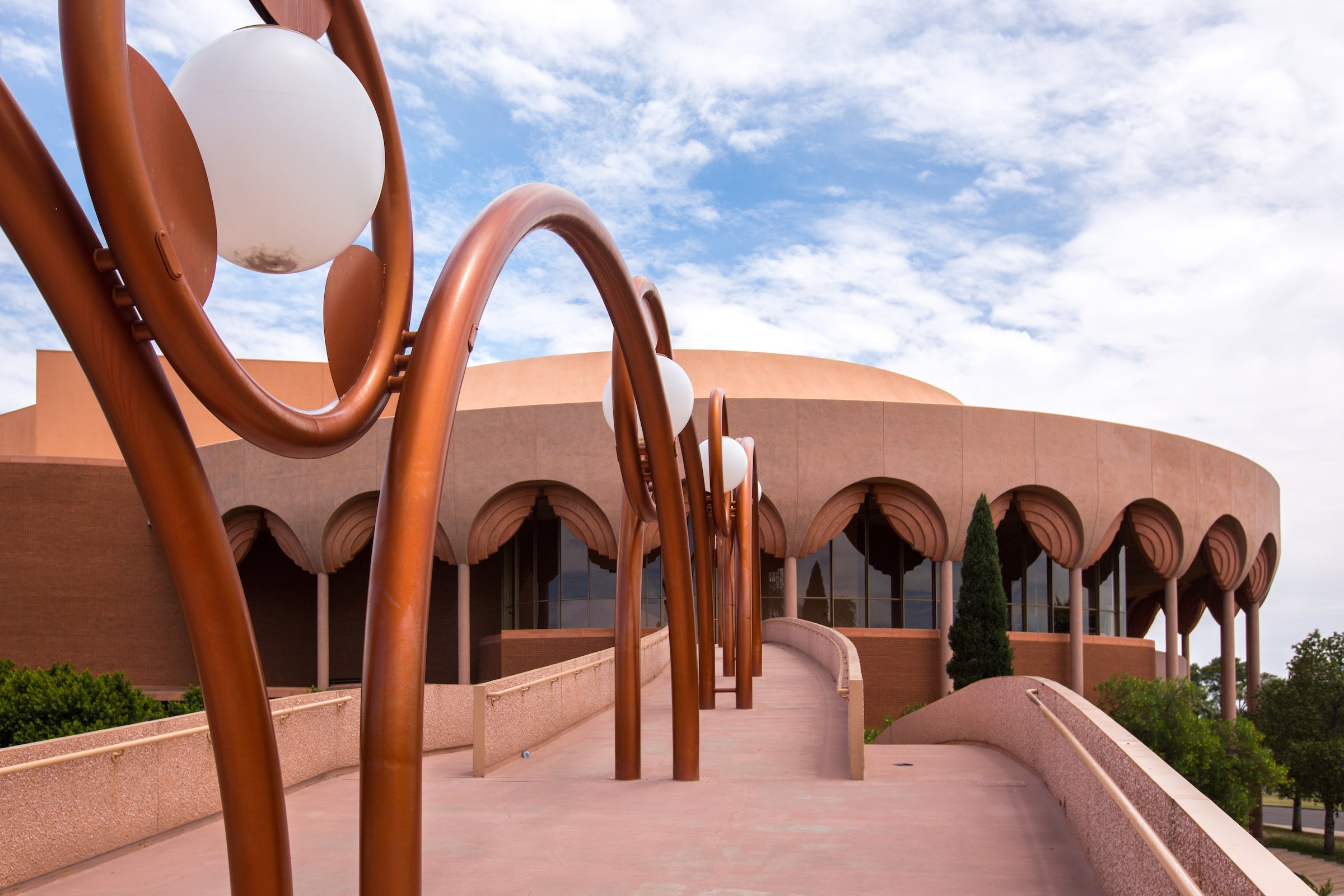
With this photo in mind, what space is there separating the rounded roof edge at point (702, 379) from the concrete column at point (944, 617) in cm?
894

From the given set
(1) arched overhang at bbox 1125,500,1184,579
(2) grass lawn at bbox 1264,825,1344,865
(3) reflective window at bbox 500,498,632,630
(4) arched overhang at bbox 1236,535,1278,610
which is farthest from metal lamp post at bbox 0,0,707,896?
(4) arched overhang at bbox 1236,535,1278,610

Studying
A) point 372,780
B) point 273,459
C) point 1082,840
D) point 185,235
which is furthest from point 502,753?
point 273,459

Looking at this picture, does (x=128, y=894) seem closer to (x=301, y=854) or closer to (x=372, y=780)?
(x=301, y=854)

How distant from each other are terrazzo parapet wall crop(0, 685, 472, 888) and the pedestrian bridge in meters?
0.11

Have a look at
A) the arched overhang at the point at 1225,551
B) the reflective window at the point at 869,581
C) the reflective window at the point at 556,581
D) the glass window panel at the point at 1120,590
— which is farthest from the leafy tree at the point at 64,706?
the glass window panel at the point at 1120,590

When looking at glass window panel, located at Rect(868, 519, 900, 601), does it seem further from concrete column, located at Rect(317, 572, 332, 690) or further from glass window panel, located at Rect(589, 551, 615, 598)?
concrete column, located at Rect(317, 572, 332, 690)

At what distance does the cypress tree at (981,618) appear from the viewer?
29844mm

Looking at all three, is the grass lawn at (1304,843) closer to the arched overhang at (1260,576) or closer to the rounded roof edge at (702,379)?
the arched overhang at (1260,576)

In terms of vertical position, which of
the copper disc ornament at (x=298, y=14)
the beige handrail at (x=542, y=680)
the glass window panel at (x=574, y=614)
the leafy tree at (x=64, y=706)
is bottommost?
the glass window panel at (x=574, y=614)

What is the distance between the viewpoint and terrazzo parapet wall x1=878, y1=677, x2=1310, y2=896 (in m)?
3.68

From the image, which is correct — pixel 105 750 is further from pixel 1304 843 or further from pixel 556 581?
pixel 1304 843

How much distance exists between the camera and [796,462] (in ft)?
108

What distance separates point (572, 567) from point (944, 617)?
459 inches

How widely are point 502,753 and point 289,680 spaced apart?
3066 centimetres
